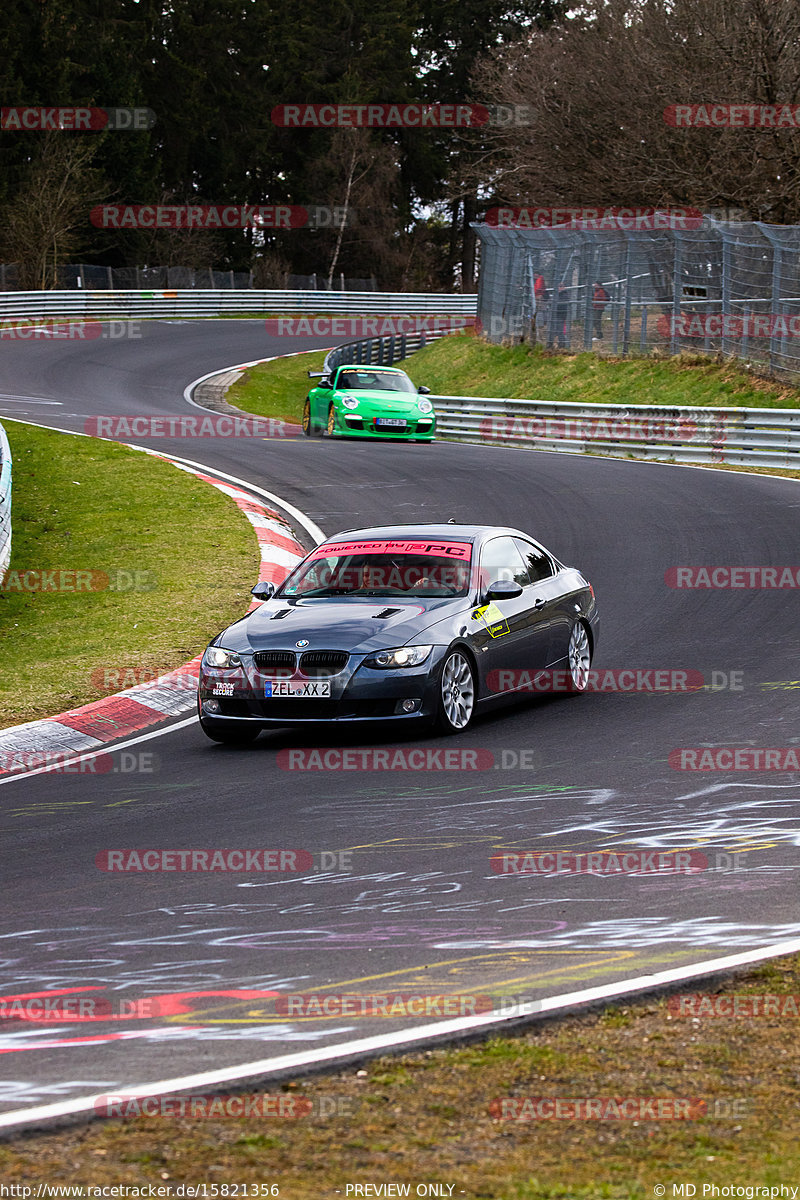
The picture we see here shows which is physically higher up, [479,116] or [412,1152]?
[479,116]

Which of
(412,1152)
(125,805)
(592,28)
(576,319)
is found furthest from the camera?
(592,28)

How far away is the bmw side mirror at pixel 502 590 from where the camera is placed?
11.1 m

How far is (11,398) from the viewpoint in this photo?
34.5 meters

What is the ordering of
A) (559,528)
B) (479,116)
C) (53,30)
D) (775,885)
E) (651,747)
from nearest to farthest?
1. (775,885)
2. (651,747)
3. (559,528)
4. (53,30)
5. (479,116)

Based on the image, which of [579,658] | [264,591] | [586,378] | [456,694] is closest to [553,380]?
[586,378]

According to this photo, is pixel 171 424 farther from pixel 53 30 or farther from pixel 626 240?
pixel 53 30

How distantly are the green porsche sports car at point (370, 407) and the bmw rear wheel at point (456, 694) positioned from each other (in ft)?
62.7

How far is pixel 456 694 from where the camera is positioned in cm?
1062

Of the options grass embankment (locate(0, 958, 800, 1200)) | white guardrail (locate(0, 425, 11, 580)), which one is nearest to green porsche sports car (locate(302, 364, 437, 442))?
white guardrail (locate(0, 425, 11, 580))

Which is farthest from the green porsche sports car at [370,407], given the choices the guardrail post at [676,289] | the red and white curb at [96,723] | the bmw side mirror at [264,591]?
the bmw side mirror at [264,591]

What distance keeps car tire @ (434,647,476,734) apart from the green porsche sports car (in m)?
19.1

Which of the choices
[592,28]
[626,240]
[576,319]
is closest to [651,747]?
[626,240]

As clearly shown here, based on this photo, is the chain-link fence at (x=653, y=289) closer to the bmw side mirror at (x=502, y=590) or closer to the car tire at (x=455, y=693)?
the bmw side mirror at (x=502, y=590)

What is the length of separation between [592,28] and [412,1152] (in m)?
48.3
